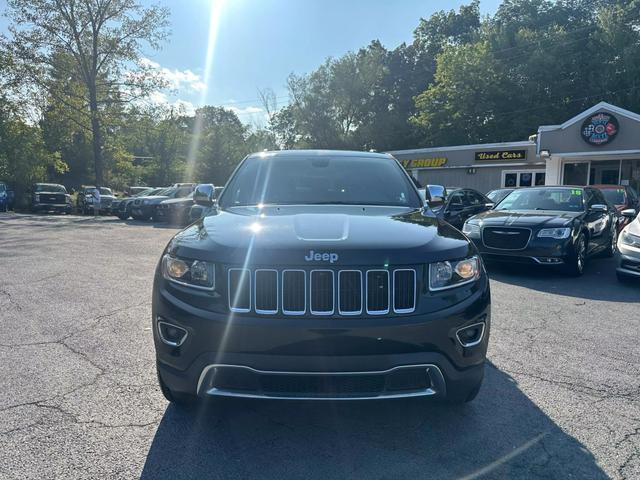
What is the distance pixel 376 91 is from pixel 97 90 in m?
29.2

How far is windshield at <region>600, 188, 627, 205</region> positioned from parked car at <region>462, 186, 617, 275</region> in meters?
4.48

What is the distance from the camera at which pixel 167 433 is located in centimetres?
286

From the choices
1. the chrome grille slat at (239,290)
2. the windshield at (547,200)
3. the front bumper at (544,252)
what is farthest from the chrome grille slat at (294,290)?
the windshield at (547,200)

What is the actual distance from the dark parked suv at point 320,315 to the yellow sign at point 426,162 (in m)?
30.0

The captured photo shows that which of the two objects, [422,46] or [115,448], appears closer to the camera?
[115,448]

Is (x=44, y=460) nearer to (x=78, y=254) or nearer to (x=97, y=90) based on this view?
(x=78, y=254)

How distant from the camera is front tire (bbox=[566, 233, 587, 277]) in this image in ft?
25.6

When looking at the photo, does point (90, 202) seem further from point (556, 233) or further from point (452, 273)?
point (452, 273)

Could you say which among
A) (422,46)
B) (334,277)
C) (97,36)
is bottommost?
(334,277)

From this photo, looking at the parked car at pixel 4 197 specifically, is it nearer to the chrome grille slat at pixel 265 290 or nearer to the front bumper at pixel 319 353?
the front bumper at pixel 319 353

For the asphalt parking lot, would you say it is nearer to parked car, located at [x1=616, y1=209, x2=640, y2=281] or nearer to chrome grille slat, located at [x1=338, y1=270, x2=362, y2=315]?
chrome grille slat, located at [x1=338, y1=270, x2=362, y2=315]

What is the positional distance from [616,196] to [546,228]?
7.38 m

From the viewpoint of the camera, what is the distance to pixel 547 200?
358 inches

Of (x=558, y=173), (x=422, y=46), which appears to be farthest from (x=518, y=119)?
(x=422, y=46)
